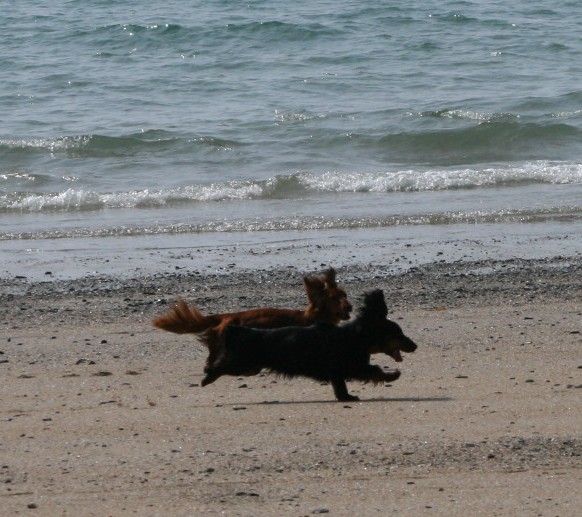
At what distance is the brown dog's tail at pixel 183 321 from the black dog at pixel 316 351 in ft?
1.38

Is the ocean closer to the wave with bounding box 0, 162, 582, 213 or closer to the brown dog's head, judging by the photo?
the wave with bounding box 0, 162, 582, 213

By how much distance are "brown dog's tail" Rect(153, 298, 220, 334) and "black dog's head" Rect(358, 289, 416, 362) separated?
3.13 ft

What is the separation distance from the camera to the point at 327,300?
23.6 feet

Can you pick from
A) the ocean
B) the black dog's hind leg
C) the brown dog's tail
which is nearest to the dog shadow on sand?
the black dog's hind leg

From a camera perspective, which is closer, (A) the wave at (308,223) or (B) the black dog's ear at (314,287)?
(B) the black dog's ear at (314,287)

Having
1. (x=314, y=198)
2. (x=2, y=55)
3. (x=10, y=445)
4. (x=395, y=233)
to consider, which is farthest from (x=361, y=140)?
(x=10, y=445)

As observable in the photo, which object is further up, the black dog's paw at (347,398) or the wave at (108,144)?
the black dog's paw at (347,398)

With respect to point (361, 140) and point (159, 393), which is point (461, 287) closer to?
point (159, 393)

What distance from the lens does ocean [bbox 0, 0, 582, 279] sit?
37.8 feet

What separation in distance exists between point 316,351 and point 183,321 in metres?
0.90

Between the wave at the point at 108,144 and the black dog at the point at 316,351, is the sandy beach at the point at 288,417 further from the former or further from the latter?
the wave at the point at 108,144

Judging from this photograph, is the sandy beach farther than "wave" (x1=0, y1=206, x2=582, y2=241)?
No

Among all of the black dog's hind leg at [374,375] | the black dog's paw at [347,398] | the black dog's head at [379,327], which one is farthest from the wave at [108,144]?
the black dog's paw at [347,398]

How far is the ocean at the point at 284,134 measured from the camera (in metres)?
11.5
